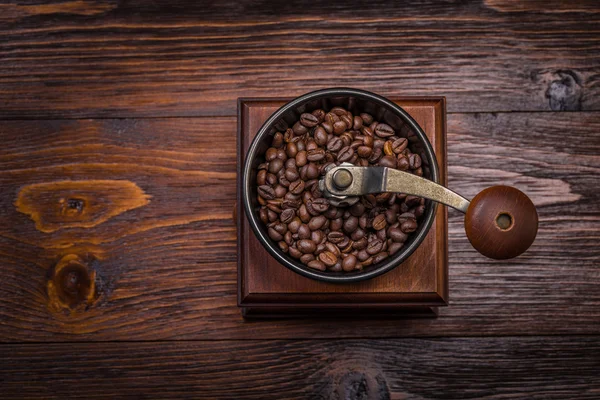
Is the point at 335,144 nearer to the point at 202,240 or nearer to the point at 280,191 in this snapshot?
the point at 280,191

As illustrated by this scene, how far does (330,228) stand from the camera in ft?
2.54

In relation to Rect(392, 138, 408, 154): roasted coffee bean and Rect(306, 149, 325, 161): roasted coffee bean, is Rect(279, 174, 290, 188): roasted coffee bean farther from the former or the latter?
Rect(392, 138, 408, 154): roasted coffee bean

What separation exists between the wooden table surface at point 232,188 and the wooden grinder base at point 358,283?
146 millimetres

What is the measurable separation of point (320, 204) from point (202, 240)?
288 mm

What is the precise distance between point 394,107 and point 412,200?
127 millimetres

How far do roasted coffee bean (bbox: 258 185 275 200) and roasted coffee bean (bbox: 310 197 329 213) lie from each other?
57mm

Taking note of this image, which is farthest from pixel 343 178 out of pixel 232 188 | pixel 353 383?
pixel 353 383

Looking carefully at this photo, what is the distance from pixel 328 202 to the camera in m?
0.75

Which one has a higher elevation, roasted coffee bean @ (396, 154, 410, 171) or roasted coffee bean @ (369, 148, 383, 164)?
roasted coffee bean @ (369, 148, 383, 164)

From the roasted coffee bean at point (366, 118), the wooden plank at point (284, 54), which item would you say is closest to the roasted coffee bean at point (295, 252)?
the roasted coffee bean at point (366, 118)

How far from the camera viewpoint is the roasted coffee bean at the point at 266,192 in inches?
30.2

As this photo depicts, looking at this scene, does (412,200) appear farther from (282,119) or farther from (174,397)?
(174,397)

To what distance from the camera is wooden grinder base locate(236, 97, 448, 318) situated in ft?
2.63

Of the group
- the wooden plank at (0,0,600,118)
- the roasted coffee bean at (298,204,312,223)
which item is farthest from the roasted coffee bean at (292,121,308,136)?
the wooden plank at (0,0,600,118)
